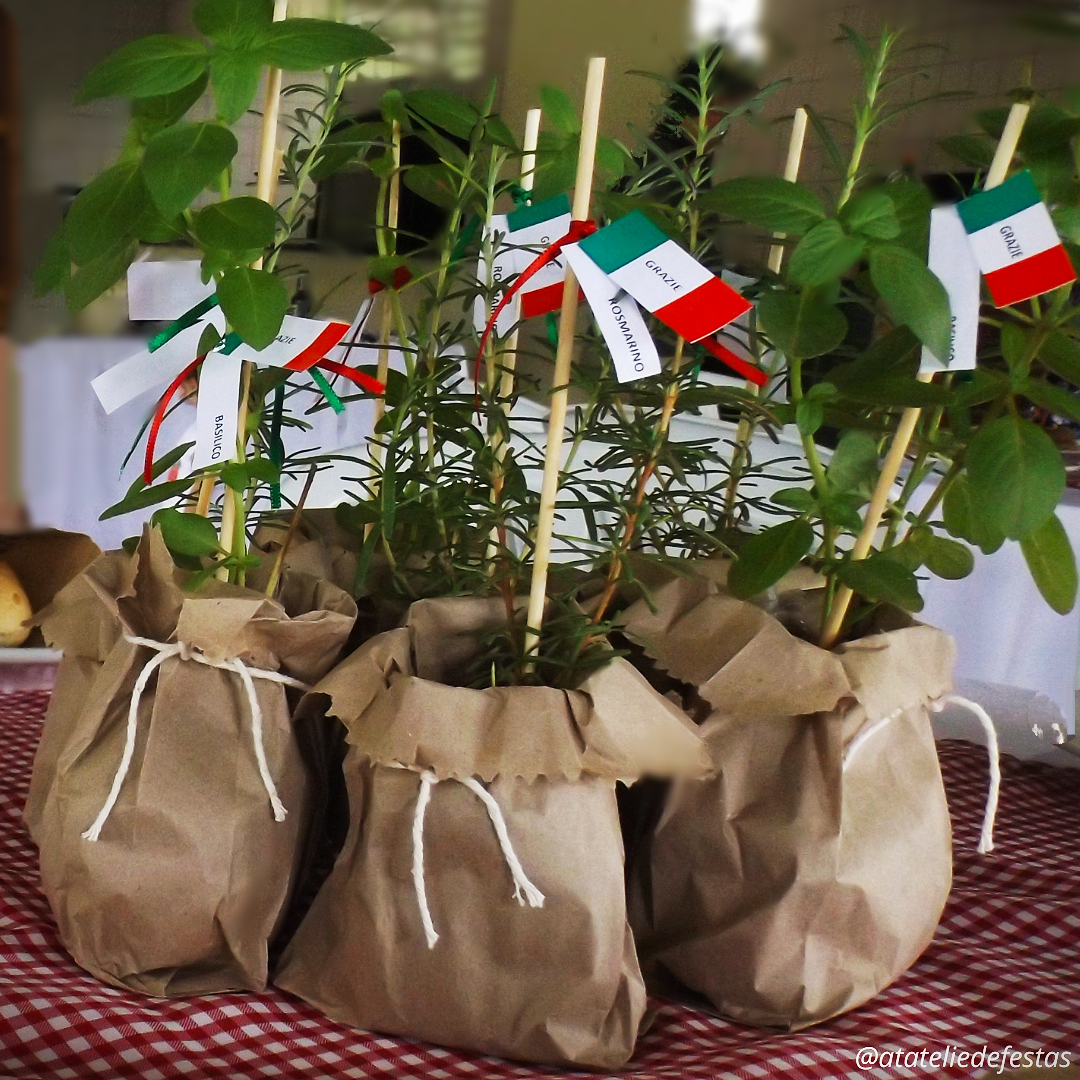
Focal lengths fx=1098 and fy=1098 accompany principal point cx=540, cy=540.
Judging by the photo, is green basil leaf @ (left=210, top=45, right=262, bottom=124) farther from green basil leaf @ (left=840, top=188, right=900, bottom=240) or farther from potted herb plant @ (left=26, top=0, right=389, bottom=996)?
green basil leaf @ (left=840, top=188, right=900, bottom=240)

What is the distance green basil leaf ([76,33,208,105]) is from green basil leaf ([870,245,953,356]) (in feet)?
1.20

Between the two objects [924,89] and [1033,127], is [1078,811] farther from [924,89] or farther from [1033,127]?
[924,89]

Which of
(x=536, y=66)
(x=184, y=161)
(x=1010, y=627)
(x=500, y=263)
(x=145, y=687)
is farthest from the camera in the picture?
(x=1010, y=627)

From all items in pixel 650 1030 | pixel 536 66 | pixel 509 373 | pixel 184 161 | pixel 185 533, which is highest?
pixel 536 66

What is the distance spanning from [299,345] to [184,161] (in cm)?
12

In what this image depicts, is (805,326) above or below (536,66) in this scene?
below

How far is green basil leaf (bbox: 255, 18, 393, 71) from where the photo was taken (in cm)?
55

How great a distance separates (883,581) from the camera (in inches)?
23.6

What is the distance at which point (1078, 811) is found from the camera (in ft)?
3.05

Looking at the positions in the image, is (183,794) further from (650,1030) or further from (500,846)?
(650,1030)

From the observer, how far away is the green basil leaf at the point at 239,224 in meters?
0.56

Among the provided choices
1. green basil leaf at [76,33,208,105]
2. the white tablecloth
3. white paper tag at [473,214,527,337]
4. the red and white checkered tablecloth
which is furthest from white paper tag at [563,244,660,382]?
the white tablecloth

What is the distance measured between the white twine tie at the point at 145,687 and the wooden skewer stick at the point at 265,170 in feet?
0.24

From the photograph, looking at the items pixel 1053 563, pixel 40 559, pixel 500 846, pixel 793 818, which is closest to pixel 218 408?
pixel 500 846
